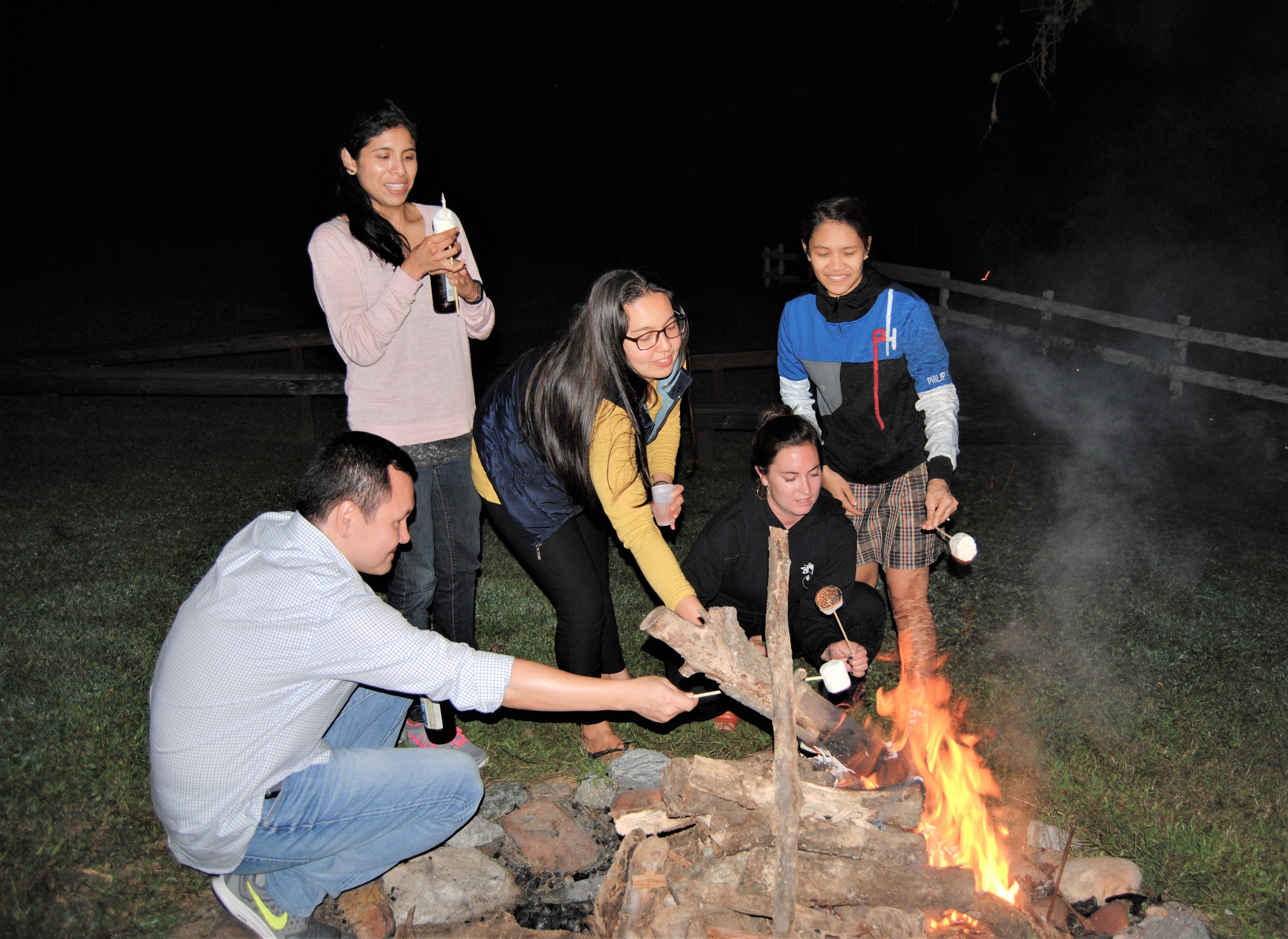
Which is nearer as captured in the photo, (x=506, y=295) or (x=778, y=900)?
(x=778, y=900)

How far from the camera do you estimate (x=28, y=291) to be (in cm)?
1623

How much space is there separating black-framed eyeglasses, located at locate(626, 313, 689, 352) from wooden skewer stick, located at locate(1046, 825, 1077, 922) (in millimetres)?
2052

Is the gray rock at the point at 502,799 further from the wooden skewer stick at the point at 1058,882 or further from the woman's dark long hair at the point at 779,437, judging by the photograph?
the wooden skewer stick at the point at 1058,882

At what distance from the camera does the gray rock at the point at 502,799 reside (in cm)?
357

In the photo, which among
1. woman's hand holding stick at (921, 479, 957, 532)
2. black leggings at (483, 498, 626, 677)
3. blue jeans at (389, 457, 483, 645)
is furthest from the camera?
blue jeans at (389, 457, 483, 645)

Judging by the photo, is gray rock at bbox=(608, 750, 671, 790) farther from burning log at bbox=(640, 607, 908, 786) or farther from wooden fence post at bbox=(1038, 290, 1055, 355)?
wooden fence post at bbox=(1038, 290, 1055, 355)

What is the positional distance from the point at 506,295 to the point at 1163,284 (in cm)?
1253

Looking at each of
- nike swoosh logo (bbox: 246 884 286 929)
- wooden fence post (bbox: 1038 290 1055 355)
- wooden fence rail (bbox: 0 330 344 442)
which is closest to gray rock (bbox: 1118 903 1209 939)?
nike swoosh logo (bbox: 246 884 286 929)

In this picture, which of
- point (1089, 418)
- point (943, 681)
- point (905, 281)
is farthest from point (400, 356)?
point (905, 281)

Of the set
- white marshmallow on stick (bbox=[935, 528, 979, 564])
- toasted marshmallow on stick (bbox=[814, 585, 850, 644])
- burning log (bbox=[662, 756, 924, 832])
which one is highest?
white marshmallow on stick (bbox=[935, 528, 979, 564])

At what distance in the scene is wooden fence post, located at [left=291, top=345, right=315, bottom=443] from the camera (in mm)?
8547

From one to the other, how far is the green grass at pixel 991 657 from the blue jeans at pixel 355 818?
0.52 m

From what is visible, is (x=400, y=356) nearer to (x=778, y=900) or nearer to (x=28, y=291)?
(x=778, y=900)

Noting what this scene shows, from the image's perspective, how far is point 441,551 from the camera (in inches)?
147
